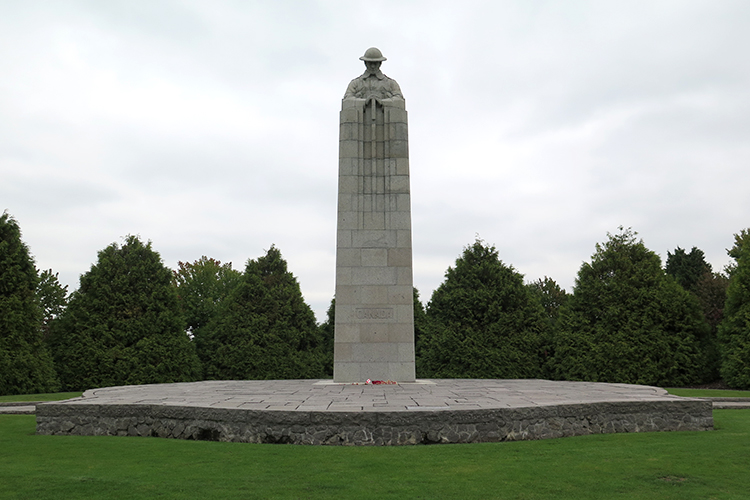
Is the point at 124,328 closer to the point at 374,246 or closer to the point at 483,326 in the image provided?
the point at 374,246

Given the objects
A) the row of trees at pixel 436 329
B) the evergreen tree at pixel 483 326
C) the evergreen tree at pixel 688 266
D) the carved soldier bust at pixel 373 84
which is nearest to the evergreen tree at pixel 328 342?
the row of trees at pixel 436 329

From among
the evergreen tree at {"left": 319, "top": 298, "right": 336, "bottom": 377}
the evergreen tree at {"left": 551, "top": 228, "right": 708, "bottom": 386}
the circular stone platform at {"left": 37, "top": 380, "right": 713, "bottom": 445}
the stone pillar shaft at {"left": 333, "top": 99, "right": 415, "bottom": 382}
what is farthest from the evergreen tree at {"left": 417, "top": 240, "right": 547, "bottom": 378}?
the circular stone platform at {"left": 37, "top": 380, "right": 713, "bottom": 445}

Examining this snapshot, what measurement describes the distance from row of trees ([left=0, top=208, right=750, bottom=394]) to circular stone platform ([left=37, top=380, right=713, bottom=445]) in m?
13.0

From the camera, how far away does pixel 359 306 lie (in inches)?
604

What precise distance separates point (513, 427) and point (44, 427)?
7.30 m

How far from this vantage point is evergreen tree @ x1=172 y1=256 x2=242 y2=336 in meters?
35.5

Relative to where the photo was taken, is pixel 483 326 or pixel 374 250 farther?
pixel 483 326

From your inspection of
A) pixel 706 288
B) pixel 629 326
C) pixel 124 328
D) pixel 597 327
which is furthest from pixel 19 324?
pixel 706 288

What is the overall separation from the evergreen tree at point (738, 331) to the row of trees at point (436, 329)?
1.9 inches

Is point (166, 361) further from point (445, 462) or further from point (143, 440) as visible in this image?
point (445, 462)

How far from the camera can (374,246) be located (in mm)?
15516

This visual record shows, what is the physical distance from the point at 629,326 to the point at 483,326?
546 cm

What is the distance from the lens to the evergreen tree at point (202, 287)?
117ft

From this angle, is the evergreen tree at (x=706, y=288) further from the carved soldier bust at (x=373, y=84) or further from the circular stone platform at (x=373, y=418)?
the carved soldier bust at (x=373, y=84)
